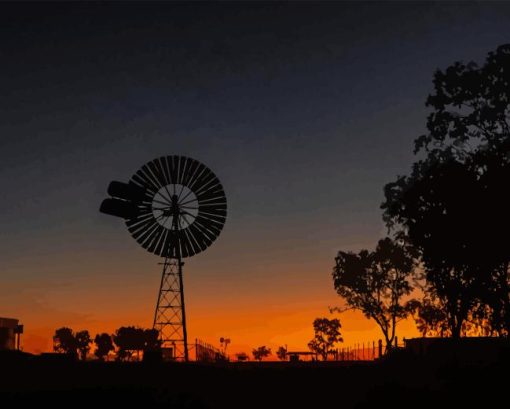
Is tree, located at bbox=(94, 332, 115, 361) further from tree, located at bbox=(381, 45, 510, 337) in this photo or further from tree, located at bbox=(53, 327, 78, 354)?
tree, located at bbox=(381, 45, 510, 337)

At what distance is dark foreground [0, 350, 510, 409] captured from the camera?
15516 mm

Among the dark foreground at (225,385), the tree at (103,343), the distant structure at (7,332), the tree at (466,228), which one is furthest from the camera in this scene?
the tree at (103,343)

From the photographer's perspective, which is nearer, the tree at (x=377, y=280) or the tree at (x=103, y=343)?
the tree at (x=377, y=280)

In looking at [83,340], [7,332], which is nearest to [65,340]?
[83,340]

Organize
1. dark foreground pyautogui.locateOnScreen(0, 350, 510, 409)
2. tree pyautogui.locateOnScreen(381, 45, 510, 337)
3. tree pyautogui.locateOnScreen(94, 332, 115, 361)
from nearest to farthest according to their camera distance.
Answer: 1. dark foreground pyautogui.locateOnScreen(0, 350, 510, 409)
2. tree pyautogui.locateOnScreen(381, 45, 510, 337)
3. tree pyautogui.locateOnScreen(94, 332, 115, 361)

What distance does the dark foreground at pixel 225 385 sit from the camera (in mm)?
15516

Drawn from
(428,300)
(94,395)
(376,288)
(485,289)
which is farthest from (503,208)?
(376,288)

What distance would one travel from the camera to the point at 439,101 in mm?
41594

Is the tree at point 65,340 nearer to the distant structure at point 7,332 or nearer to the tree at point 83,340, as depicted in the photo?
the tree at point 83,340

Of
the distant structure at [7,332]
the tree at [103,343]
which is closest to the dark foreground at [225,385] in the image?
the distant structure at [7,332]

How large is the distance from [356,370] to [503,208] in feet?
31.7

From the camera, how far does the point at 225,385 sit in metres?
22.5

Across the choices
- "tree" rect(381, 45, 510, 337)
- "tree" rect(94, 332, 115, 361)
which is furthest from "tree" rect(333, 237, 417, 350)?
"tree" rect(94, 332, 115, 361)

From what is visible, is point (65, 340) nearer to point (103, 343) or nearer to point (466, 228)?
point (103, 343)
